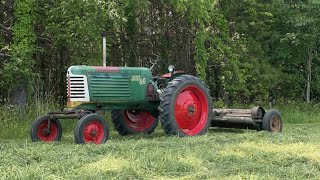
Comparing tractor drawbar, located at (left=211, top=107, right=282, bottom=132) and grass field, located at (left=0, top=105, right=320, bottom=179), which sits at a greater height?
tractor drawbar, located at (left=211, top=107, right=282, bottom=132)

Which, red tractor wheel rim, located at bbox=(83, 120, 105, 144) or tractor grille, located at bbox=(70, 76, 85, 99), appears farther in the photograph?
tractor grille, located at bbox=(70, 76, 85, 99)

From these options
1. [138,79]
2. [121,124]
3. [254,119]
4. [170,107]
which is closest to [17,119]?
[121,124]

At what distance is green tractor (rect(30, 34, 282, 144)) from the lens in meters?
6.87

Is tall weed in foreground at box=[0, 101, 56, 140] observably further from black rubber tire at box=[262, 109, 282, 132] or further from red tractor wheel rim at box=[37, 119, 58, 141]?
black rubber tire at box=[262, 109, 282, 132]

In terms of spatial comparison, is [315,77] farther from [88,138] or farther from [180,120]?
[88,138]

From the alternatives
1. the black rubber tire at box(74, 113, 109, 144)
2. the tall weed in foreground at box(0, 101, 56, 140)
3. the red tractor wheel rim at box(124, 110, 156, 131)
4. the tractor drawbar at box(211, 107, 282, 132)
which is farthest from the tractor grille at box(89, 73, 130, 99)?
the tractor drawbar at box(211, 107, 282, 132)

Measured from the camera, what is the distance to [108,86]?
727 centimetres

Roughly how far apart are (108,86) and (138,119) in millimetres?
1694

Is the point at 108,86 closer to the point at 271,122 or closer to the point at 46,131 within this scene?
the point at 46,131

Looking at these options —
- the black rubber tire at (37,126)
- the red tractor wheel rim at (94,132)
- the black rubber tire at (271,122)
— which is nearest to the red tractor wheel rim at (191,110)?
the black rubber tire at (271,122)

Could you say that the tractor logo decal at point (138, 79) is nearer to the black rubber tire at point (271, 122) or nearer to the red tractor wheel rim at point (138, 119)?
the red tractor wheel rim at point (138, 119)

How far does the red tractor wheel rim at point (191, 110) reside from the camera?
7.69 metres

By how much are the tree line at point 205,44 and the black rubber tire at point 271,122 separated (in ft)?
12.3

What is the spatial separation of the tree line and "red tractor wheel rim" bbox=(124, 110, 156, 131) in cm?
261
